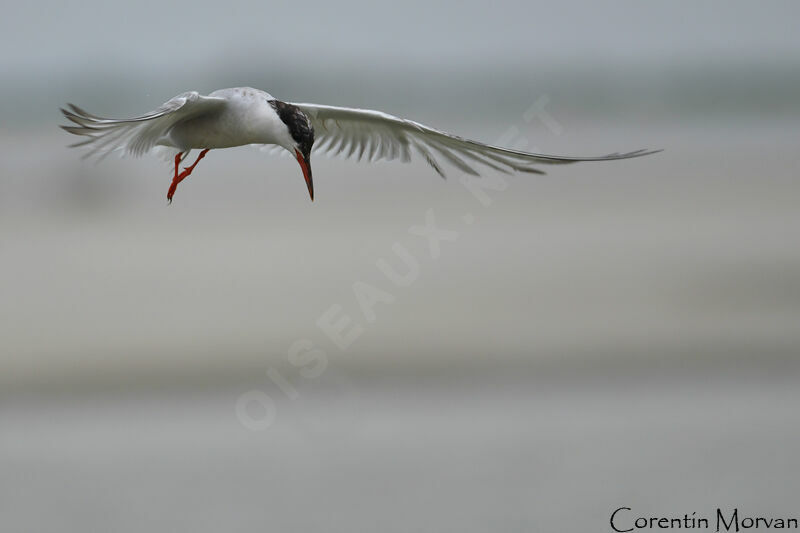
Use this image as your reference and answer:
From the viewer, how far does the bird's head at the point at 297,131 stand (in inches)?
145

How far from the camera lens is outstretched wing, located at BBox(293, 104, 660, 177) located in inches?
161

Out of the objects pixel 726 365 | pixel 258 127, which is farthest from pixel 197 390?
pixel 258 127

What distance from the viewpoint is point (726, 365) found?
1116 centimetres

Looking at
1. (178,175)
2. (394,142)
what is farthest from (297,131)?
(394,142)

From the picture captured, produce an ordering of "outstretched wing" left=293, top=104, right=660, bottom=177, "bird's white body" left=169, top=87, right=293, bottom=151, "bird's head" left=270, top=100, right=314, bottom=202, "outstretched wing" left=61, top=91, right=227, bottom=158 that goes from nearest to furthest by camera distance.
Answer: "outstretched wing" left=61, top=91, right=227, bottom=158 < "bird's white body" left=169, top=87, right=293, bottom=151 < "bird's head" left=270, top=100, right=314, bottom=202 < "outstretched wing" left=293, top=104, right=660, bottom=177

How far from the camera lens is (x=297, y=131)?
147 inches

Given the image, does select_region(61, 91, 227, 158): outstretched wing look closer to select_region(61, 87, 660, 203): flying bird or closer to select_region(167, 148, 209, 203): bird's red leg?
select_region(61, 87, 660, 203): flying bird

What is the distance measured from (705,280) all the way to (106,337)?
21.1ft

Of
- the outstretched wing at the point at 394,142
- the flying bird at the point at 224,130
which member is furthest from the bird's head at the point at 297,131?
the outstretched wing at the point at 394,142

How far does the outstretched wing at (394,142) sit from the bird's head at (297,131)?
0.20m

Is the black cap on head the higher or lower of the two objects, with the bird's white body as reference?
higher

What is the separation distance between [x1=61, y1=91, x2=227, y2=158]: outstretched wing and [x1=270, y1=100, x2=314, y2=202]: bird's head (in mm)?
224

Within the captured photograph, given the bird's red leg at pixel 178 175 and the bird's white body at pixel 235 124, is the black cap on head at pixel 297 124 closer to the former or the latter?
the bird's white body at pixel 235 124

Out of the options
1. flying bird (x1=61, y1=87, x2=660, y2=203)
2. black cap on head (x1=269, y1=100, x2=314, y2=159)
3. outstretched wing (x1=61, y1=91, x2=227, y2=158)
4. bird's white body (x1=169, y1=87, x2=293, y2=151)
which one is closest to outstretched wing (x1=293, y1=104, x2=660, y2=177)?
flying bird (x1=61, y1=87, x2=660, y2=203)
